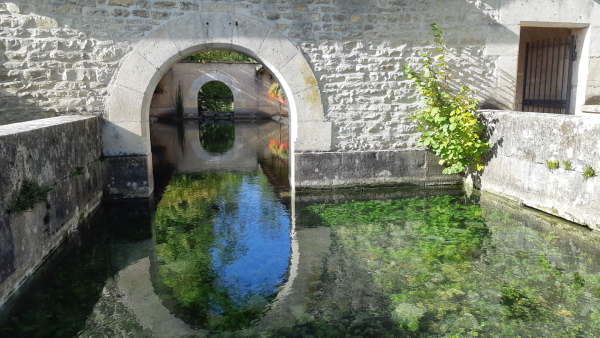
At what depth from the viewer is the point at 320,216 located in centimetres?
464

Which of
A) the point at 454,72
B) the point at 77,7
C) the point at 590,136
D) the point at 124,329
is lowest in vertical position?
the point at 124,329

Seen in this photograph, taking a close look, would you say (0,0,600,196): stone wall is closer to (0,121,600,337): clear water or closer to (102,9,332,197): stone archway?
(102,9,332,197): stone archway

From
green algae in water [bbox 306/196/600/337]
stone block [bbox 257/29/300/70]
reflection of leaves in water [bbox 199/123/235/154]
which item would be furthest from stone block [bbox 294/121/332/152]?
reflection of leaves in water [bbox 199/123/235/154]

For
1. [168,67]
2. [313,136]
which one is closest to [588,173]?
[313,136]

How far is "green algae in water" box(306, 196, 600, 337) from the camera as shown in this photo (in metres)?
2.51

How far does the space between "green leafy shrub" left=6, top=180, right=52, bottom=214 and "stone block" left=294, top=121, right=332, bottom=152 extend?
2.95m

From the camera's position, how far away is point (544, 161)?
177 inches

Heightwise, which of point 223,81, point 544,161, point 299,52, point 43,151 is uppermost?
point 223,81

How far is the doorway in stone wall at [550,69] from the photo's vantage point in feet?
20.2

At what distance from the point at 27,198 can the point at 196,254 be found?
1243 mm

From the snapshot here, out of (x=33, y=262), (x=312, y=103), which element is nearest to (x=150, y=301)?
(x=33, y=262)

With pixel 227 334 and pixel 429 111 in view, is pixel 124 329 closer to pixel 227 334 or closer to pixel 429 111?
pixel 227 334

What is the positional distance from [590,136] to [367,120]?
242cm

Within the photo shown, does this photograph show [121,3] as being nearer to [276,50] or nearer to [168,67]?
[168,67]
